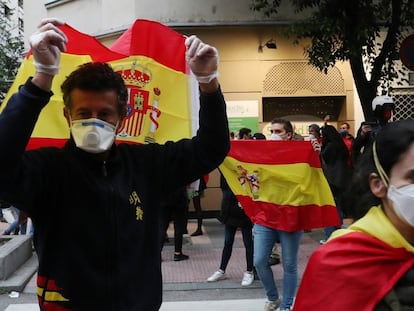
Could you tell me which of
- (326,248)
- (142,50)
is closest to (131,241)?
(326,248)

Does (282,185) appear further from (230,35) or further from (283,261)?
→ (230,35)

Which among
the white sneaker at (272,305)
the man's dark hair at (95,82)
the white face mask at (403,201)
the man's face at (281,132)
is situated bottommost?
the white sneaker at (272,305)

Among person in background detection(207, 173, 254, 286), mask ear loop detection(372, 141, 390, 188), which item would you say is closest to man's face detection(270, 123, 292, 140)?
person in background detection(207, 173, 254, 286)

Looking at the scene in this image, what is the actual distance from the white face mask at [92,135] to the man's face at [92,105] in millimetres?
36

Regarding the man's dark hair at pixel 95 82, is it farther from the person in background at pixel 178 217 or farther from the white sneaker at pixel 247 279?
the person in background at pixel 178 217

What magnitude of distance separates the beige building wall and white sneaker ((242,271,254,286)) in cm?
507

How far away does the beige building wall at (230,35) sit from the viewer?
11672mm

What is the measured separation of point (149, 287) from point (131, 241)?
19 cm

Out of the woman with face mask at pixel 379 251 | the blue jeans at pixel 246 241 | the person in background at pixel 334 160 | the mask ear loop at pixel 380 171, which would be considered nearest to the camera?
the woman with face mask at pixel 379 251

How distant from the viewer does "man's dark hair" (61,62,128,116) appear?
2.12 m

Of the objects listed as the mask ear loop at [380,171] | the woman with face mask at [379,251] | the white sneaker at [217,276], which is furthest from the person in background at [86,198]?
the white sneaker at [217,276]

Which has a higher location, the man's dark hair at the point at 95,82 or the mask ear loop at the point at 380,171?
the man's dark hair at the point at 95,82

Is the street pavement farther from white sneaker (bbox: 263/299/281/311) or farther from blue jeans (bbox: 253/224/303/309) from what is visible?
blue jeans (bbox: 253/224/303/309)

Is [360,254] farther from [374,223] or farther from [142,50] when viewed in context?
[142,50]
